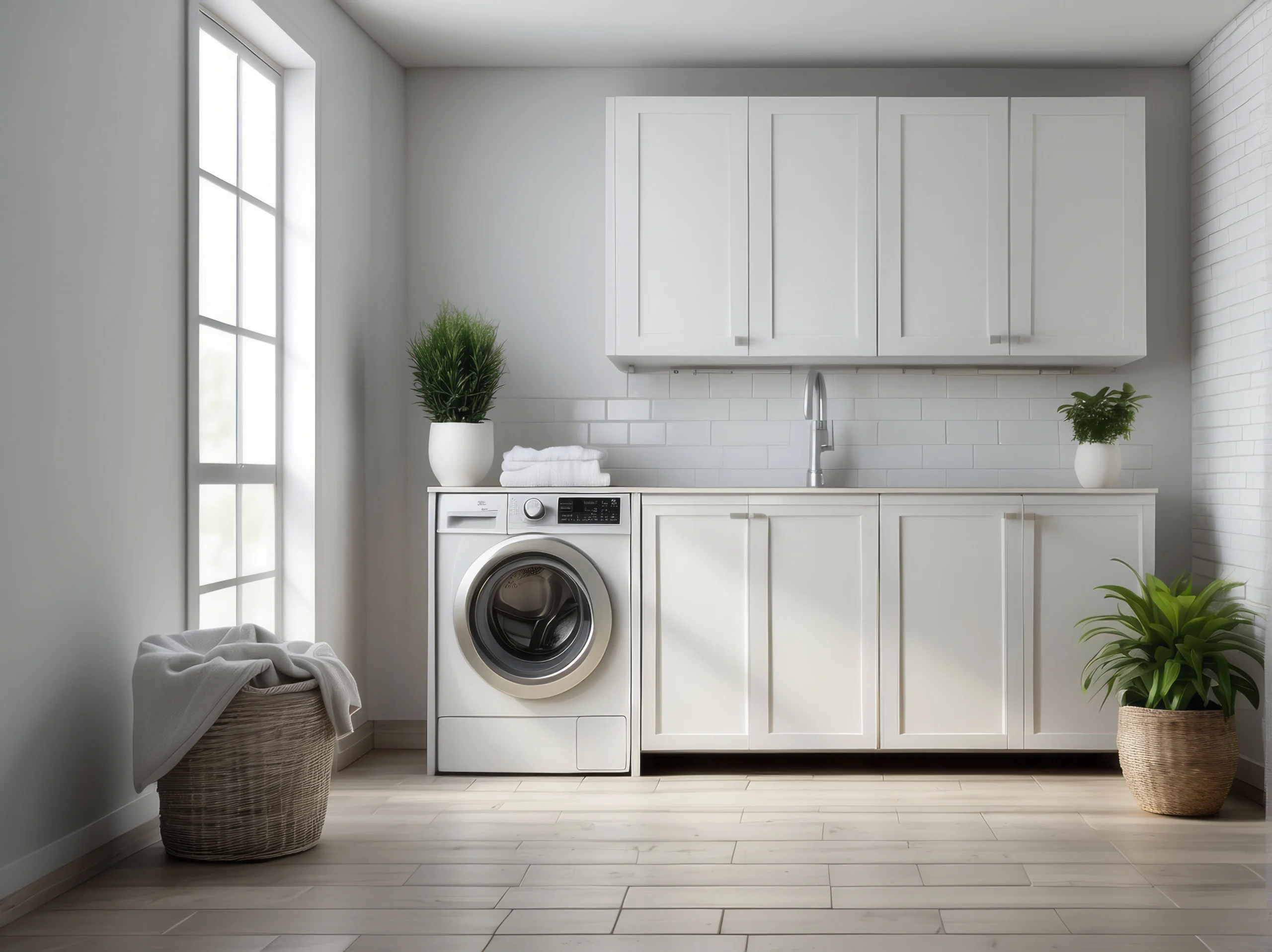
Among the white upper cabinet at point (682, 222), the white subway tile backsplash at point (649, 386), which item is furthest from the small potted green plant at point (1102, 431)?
the white subway tile backsplash at point (649, 386)

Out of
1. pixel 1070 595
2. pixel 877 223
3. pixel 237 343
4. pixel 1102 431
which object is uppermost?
pixel 877 223

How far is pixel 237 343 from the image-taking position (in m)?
2.89

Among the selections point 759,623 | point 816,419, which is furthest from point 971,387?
point 759,623

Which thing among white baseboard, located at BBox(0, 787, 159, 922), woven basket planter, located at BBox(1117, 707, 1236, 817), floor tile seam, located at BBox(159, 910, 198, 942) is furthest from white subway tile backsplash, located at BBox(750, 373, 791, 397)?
floor tile seam, located at BBox(159, 910, 198, 942)

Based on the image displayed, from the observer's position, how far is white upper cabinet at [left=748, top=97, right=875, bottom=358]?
133 inches

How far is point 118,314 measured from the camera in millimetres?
2248

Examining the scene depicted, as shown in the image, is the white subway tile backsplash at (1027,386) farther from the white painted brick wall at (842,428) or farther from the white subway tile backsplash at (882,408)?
the white subway tile backsplash at (882,408)

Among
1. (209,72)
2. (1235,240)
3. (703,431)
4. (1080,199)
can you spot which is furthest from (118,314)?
(1235,240)

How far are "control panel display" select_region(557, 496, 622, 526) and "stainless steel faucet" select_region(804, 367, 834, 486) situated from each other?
72 centimetres

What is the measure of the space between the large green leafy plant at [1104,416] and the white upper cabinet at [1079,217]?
0.15 meters

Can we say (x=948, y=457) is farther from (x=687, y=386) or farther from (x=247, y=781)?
(x=247, y=781)

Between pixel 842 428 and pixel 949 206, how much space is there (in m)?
0.86

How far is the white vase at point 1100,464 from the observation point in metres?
3.36

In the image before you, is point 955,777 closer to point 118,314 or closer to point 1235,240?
point 1235,240
